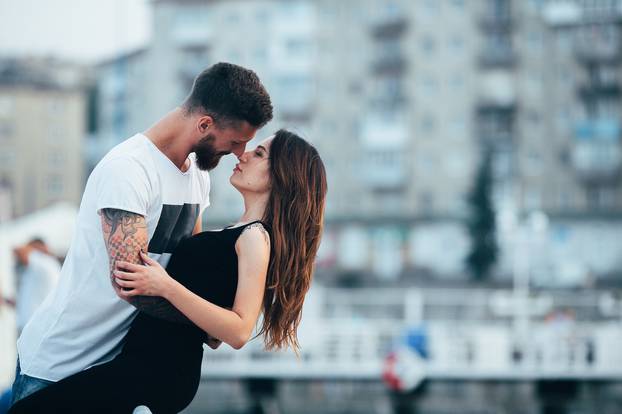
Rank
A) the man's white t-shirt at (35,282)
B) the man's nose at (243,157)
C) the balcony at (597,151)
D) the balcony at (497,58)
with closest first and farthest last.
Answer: the man's nose at (243,157) → the man's white t-shirt at (35,282) → the balcony at (597,151) → the balcony at (497,58)

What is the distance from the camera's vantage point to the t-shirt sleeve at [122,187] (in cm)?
254

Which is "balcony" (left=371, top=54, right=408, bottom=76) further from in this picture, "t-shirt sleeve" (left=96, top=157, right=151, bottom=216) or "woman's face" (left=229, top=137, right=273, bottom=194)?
"t-shirt sleeve" (left=96, top=157, right=151, bottom=216)

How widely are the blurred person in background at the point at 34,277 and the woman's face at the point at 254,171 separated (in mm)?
3699

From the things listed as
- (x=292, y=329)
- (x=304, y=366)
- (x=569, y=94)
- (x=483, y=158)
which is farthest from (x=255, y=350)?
(x=569, y=94)

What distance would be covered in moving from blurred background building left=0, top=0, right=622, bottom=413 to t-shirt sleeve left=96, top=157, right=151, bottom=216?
39.3m

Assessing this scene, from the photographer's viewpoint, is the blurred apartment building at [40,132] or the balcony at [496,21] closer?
the blurred apartment building at [40,132]

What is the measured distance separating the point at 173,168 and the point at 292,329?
618mm

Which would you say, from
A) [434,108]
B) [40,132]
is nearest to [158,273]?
[434,108]

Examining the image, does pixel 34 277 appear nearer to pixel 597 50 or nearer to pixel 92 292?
pixel 92 292

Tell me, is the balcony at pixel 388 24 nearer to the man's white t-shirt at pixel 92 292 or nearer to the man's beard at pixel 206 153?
the man's beard at pixel 206 153

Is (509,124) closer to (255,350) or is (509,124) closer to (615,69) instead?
(615,69)

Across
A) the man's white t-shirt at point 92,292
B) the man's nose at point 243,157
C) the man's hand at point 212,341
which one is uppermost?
the man's nose at point 243,157

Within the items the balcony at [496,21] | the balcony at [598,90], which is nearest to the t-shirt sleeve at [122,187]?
the balcony at [598,90]

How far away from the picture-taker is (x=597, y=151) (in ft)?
148
